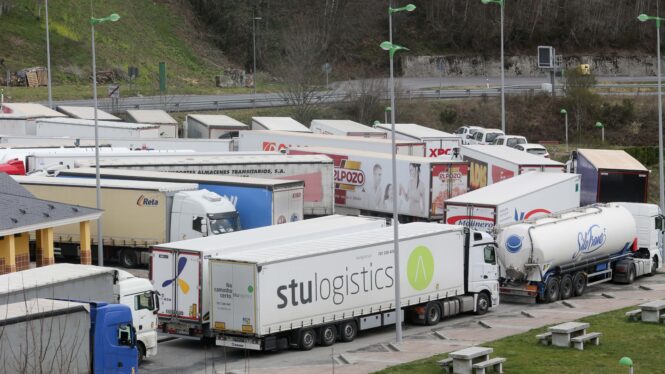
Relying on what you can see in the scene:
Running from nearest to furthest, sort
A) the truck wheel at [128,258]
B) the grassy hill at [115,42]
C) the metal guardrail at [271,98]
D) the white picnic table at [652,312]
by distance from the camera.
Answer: the white picnic table at [652,312], the truck wheel at [128,258], the metal guardrail at [271,98], the grassy hill at [115,42]

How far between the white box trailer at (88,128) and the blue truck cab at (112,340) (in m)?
34.0

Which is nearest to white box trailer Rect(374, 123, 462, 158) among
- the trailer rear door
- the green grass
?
the green grass

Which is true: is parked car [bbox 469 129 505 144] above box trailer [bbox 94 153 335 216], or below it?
above

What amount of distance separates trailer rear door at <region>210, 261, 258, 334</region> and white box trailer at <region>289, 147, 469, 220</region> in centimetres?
1783

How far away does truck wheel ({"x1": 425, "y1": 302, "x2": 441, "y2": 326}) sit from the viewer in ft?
105

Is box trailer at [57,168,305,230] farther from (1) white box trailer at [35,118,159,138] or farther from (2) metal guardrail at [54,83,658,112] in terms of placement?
(2) metal guardrail at [54,83,658,112]

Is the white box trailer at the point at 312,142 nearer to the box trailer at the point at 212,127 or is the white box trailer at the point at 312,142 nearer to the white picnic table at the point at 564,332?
the box trailer at the point at 212,127

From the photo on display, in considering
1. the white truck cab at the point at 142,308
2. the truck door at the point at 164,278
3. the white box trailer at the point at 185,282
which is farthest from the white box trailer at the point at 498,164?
the white truck cab at the point at 142,308

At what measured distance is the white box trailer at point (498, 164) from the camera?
45250 mm

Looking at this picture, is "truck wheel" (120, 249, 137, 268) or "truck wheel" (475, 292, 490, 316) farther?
"truck wheel" (120, 249, 137, 268)

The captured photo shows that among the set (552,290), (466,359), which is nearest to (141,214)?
(552,290)

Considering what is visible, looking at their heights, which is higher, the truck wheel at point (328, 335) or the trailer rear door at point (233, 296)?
the trailer rear door at point (233, 296)

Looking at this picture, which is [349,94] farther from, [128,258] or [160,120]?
[128,258]

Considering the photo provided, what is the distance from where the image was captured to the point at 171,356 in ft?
93.1
